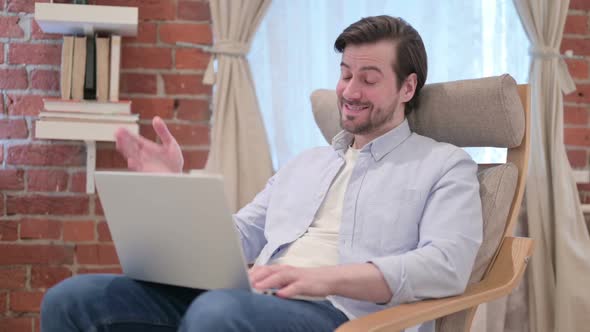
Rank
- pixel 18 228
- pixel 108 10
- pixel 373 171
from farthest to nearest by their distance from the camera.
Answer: pixel 18 228 → pixel 108 10 → pixel 373 171

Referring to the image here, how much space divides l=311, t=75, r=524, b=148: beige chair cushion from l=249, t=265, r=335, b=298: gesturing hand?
565 mm

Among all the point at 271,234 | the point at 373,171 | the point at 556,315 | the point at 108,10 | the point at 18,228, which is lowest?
the point at 556,315

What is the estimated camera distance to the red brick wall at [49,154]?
2344mm

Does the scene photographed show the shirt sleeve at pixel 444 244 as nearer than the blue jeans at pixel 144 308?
No

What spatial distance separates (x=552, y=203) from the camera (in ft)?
8.11

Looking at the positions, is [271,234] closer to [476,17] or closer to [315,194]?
[315,194]

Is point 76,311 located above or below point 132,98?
below

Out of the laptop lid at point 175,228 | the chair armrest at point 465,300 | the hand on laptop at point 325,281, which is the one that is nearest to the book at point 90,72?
the laptop lid at point 175,228

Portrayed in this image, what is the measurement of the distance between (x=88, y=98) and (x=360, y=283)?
1.33 meters

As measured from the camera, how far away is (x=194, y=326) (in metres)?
1.11

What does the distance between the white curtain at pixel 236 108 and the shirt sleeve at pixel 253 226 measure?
57cm

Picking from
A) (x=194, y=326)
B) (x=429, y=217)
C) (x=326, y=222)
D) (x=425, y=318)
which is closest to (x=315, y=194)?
(x=326, y=222)

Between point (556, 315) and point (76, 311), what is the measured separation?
1742 millimetres

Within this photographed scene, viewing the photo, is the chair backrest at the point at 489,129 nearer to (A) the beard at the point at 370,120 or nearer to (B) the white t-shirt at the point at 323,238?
(A) the beard at the point at 370,120
